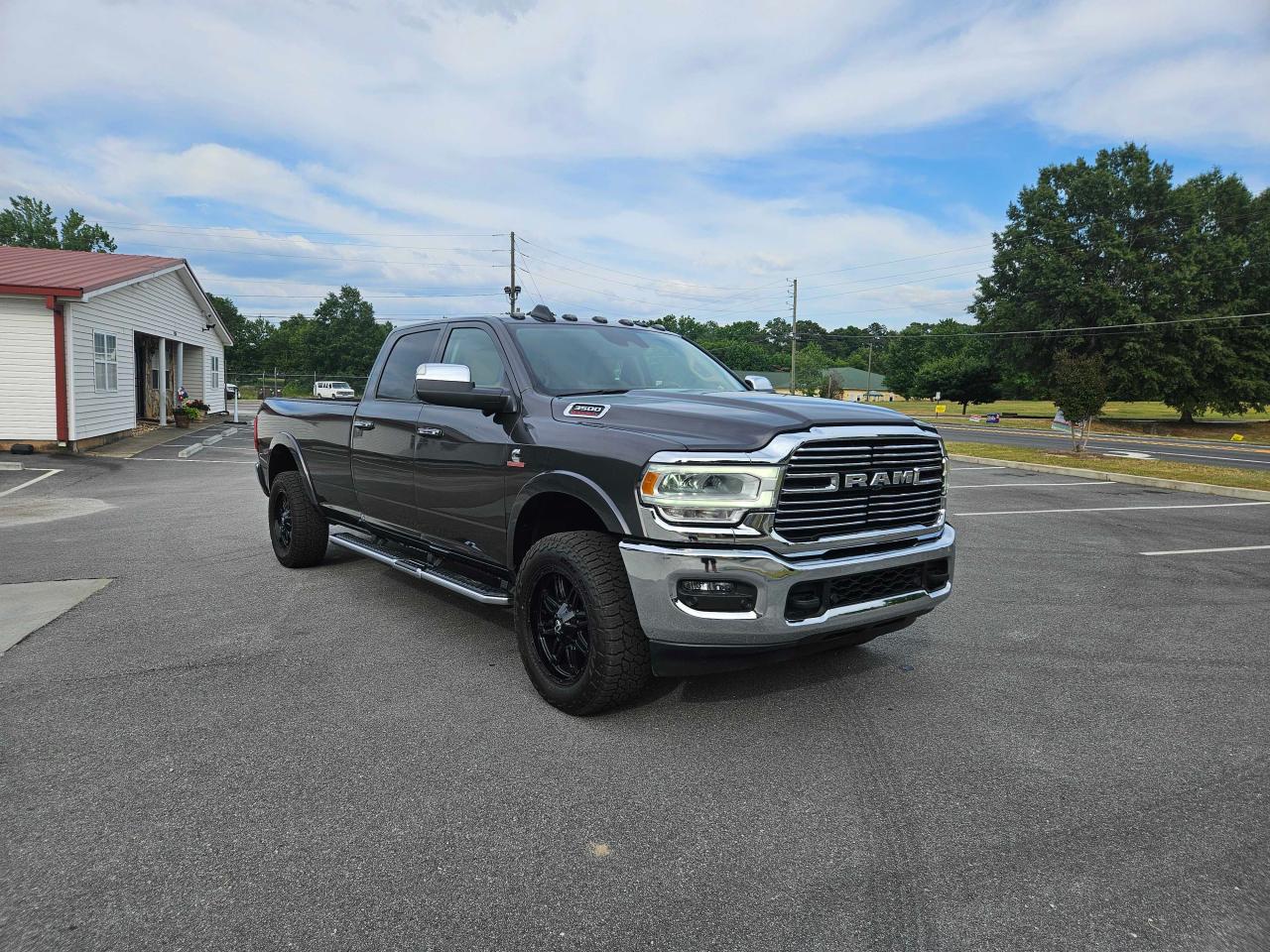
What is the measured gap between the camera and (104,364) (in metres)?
18.4

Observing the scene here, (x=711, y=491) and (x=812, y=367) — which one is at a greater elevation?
(x=812, y=367)

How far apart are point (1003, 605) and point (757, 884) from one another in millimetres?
4078

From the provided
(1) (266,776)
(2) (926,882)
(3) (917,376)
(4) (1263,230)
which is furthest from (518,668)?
(3) (917,376)

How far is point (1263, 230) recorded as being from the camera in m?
43.9

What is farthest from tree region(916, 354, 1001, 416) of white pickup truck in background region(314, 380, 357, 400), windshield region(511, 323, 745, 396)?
windshield region(511, 323, 745, 396)

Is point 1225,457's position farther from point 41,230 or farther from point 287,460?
point 41,230

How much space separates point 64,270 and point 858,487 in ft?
68.3

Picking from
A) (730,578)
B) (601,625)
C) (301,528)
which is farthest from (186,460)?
(730,578)

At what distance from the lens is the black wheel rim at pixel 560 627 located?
146 inches

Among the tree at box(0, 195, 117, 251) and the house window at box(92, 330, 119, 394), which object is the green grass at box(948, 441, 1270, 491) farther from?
the tree at box(0, 195, 117, 251)

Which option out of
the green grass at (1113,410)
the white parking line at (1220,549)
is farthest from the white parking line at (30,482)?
the green grass at (1113,410)

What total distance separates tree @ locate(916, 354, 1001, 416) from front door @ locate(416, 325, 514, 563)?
65661 mm

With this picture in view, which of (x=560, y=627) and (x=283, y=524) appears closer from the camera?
(x=560, y=627)

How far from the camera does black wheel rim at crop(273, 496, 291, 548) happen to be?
6.71 m
